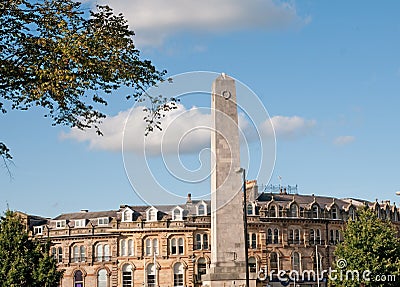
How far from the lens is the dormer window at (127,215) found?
8505 centimetres

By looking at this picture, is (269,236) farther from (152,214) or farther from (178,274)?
(152,214)

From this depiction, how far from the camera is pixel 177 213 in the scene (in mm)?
85875

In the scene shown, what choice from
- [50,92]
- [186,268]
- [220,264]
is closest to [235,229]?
[220,264]

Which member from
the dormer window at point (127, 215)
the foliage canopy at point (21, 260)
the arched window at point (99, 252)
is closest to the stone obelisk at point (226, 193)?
the foliage canopy at point (21, 260)

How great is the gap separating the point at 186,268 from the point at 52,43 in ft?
235

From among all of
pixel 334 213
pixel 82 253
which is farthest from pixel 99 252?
pixel 334 213

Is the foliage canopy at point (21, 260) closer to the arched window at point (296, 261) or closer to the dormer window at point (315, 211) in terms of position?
the arched window at point (296, 261)

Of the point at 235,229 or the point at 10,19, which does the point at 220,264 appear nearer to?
the point at 235,229

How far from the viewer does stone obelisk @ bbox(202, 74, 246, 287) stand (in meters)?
37.2

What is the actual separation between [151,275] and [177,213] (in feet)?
29.3

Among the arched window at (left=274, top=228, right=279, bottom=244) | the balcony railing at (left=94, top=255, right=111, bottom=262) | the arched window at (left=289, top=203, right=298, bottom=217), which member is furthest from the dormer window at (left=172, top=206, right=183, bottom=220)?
the arched window at (left=289, top=203, right=298, bottom=217)

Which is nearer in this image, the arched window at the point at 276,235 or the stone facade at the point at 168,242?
the stone facade at the point at 168,242

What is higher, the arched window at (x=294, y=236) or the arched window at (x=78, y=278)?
the arched window at (x=294, y=236)

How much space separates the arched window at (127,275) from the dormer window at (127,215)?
6053mm
